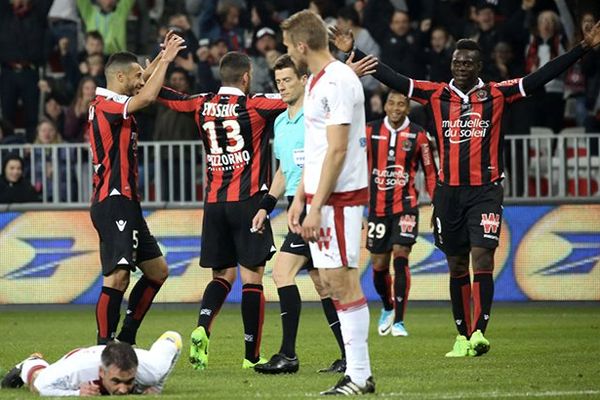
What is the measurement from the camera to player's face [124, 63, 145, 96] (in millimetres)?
11320

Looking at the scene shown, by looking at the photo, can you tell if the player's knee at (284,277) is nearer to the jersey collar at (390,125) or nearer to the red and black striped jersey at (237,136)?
the red and black striped jersey at (237,136)

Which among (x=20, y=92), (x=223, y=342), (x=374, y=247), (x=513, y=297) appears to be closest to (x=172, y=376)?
(x=223, y=342)

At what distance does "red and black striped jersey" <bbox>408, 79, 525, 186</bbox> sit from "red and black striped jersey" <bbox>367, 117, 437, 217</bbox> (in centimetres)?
307

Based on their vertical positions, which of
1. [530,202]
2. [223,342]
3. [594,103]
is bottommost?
[223,342]

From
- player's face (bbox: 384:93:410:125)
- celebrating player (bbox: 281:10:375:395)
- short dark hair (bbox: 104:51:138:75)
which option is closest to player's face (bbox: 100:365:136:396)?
celebrating player (bbox: 281:10:375:395)

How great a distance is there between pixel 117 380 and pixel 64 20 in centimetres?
1440

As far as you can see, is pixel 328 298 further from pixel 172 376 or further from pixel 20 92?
pixel 20 92

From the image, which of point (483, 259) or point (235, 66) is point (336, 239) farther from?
point (483, 259)

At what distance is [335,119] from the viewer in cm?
866

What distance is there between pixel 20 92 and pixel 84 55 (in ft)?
3.70

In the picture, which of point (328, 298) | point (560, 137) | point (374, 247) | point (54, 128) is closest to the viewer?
point (328, 298)

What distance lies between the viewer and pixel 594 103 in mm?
20172

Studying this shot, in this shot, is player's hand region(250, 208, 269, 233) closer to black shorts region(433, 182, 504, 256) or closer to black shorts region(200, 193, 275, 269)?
black shorts region(200, 193, 275, 269)

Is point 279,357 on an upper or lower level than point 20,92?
lower
